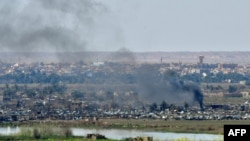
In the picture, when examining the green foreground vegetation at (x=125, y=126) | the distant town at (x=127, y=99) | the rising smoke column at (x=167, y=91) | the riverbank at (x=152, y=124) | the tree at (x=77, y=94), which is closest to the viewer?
the green foreground vegetation at (x=125, y=126)

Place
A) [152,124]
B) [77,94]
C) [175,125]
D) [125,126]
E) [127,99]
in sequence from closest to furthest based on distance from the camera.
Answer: [125,126] → [175,125] → [152,124] → [127,99] → [77,94]

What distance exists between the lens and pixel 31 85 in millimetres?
196875

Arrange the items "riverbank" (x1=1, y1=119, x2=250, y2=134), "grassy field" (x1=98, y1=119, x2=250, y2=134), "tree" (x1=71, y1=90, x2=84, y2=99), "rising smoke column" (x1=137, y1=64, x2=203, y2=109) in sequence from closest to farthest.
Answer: "grassy field" (x1=98, y1=119, x2=250, y2=134) → "riverbank" (x1=1, y1=119, x2=250, y2=134) → "rising smoke column" (x1=137, y1=64, x2=203, y2=109) → "tree" (x1=71, y1=90, x2=84, y2=99)

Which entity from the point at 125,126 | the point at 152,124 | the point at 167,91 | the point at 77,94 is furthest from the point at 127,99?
the point at 125,126

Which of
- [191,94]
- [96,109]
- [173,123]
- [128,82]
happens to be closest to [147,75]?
[128,82]

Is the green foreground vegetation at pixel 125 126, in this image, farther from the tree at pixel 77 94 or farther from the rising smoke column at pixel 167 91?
the tree at pixel 77 94

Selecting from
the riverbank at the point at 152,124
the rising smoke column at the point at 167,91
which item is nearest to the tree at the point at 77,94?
the rising smoke column at the point at 167,91

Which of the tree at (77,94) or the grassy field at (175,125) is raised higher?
the tree at (77,94)

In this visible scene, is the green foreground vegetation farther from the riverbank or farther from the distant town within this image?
the distant town

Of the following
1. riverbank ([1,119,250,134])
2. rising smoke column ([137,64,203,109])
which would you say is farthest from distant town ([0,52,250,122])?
riverbank ([1,119,250,134])

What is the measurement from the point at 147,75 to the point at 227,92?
17.1 meters

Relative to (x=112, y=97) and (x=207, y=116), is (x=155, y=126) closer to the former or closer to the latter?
(x=207, y=116)

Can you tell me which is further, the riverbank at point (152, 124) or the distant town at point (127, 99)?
the distant town at point (127, 99)

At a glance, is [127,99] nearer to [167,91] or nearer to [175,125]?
[167,91]
